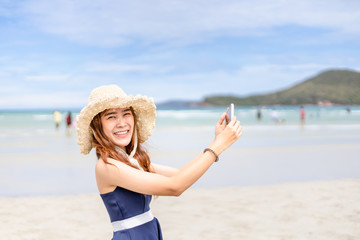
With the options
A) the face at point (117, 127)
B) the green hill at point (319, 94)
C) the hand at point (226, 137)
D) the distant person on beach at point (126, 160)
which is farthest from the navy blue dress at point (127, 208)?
the green hill at point (319, 94)

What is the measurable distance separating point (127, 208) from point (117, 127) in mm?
450

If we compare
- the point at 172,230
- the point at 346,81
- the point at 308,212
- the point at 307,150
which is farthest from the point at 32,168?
Answer: the point at 346,81

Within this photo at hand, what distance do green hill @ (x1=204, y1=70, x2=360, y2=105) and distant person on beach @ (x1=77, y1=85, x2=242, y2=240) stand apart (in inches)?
5363

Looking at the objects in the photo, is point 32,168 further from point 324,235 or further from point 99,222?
point 324,235

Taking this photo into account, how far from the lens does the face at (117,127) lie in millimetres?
2295

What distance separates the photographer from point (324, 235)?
5.21 metres

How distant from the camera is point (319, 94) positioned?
136m

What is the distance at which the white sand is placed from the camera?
5371mm

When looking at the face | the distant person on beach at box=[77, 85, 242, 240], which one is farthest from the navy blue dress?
the face

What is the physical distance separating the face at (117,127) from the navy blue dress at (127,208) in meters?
0.29

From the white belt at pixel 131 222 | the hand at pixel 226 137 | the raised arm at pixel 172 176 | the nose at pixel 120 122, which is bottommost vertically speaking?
the white belt at pixel 131 222

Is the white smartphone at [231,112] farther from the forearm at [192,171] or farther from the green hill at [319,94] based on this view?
the green hill at [319,94]

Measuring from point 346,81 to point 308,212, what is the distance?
5809 inches

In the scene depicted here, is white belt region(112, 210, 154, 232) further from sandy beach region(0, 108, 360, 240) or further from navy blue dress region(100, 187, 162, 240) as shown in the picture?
A: sandy beach region(0, 108, 360, 240)
